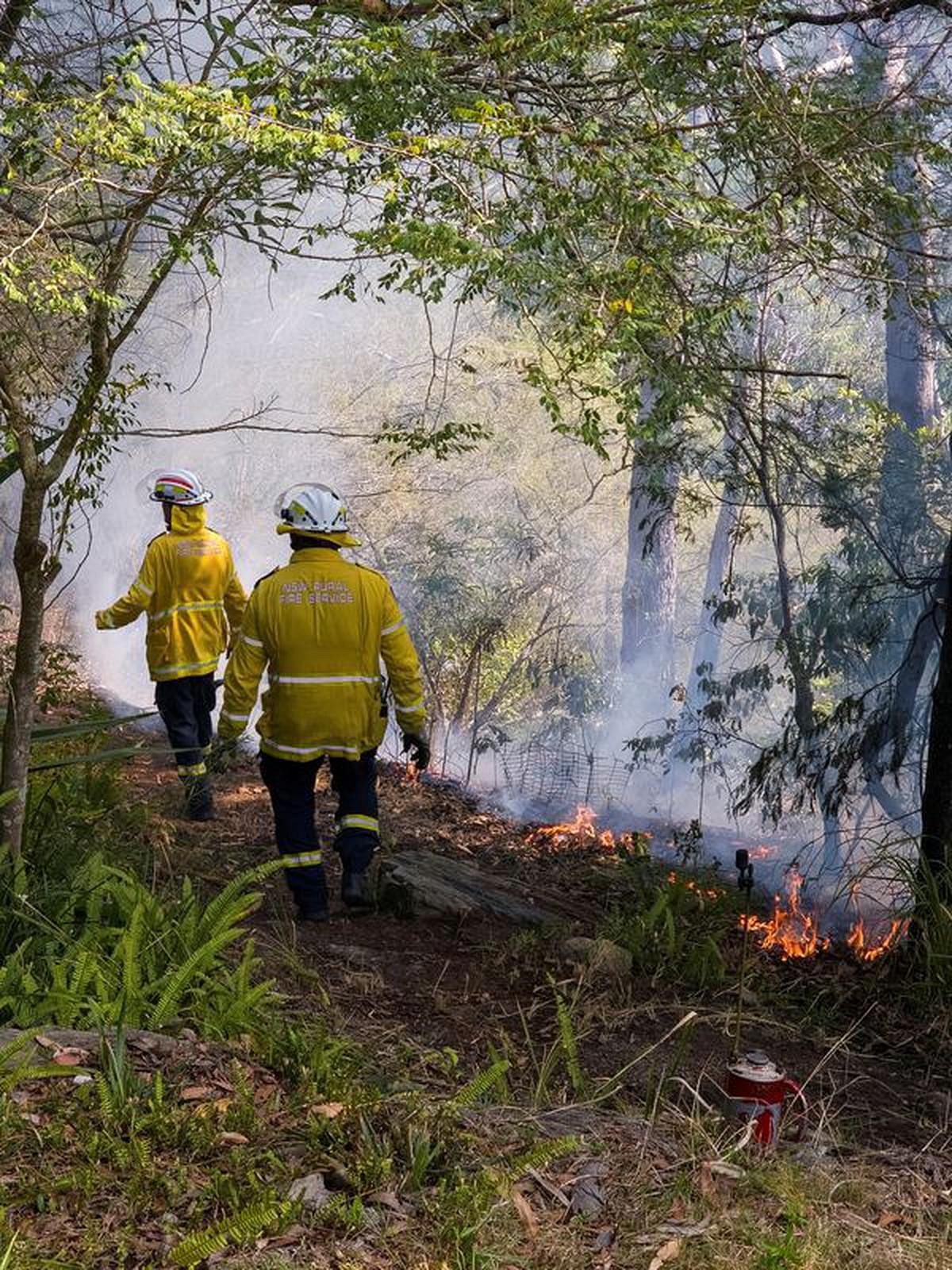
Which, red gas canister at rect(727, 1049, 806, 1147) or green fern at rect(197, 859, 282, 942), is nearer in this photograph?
red gas canister at rect(727, 1049, 806, 1147)

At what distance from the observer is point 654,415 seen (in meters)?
5.46

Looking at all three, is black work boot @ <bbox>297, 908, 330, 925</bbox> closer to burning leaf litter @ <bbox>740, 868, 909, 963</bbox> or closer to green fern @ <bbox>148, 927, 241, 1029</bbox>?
green fern @ <bbox>148, 927, 241, 1029</bbox>

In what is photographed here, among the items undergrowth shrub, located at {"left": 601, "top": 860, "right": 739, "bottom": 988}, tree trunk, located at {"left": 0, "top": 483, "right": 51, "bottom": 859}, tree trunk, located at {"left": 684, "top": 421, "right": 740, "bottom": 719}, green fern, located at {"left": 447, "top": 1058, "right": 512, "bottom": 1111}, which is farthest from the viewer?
tree trunk, located at {"left": 684, "top": 421, "right": 740, "bottom": 719}

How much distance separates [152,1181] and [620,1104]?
5.69ft

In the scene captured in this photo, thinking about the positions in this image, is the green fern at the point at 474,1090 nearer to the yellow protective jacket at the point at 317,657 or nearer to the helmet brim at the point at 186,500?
the yellow protective jacket at the point at 317,657

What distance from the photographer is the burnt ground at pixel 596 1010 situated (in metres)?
4.95

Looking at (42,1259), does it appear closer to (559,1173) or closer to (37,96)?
(559,1173)

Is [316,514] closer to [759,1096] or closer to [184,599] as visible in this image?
[184,599]

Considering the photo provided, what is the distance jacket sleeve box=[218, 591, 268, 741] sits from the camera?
20.9ft

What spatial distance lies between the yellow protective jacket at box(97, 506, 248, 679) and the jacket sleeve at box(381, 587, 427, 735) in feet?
6.35

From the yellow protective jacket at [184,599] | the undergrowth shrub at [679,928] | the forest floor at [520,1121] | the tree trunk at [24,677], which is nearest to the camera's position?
the forest floor at [520,1121]

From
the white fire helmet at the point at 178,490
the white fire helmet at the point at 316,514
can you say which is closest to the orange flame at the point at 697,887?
the white fire helmet at the point at 316,514

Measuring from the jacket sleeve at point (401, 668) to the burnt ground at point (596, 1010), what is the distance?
3.21 feet

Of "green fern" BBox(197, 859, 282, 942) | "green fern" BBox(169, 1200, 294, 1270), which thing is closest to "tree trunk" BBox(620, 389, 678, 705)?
"green fern" BBox(197, 859, 282, 942)
